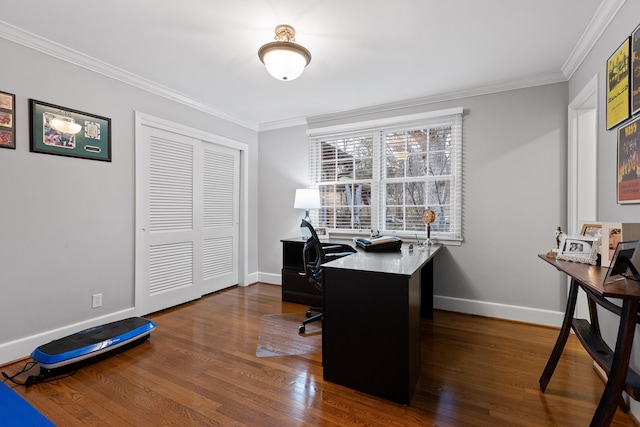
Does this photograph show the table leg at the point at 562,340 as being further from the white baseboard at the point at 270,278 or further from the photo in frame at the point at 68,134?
the photo in frame at the point at 68,134

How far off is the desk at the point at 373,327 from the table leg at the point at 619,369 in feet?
2.76

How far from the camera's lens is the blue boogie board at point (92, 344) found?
205cm

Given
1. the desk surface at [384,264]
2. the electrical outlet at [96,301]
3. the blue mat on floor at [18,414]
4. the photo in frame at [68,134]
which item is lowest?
the electrical outlet at [96,301]

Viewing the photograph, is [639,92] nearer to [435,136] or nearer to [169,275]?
[435,136]

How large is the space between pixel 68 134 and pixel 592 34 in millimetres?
4310

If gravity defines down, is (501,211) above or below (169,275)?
above

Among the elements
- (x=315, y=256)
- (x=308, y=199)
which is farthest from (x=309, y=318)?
(x=308, y=199)

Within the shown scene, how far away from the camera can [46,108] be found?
2.43 metres

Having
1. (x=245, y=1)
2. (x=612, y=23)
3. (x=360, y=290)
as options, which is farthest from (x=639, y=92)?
(x=245, y=1)

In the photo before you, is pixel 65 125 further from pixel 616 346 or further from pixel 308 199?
pixel 616 346

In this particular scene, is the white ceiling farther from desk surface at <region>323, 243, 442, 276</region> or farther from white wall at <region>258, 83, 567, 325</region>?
desk surface at <region>323, 243, 442, 276</region>

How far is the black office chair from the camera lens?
8.77 ft

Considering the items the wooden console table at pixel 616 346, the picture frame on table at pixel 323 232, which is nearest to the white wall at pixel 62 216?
the picture frame on table at pixel 323 232

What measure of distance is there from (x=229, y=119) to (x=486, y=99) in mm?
3281
